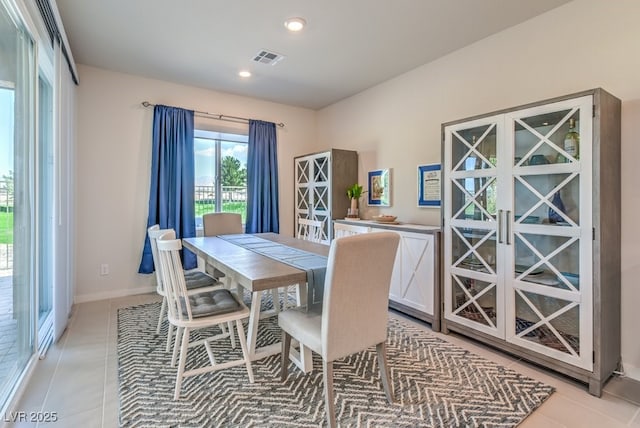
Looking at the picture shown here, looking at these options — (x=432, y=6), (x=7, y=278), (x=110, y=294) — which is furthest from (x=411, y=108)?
(x=110, y=294)

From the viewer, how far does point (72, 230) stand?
322 cm

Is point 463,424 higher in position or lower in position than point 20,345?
lower

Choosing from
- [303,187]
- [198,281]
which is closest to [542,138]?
[198,281]

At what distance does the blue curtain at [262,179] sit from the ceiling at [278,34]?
0.88 m

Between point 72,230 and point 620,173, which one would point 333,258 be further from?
point 72,230

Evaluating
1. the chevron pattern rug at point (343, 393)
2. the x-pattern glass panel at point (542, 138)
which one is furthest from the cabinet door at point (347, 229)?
the x-pattern glass panel at point (542, 138)

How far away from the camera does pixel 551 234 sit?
215 cm

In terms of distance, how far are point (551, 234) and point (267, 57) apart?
9.51ft

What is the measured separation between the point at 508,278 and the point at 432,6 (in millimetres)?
2051

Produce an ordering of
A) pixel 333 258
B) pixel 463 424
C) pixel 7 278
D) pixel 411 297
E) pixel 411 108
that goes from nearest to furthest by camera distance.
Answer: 1. pixel 333 258
2. pixel 463 424
3. pixel 7 278
4. pixel 411 297
5. pixel 411 108

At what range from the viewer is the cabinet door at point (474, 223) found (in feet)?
8.01

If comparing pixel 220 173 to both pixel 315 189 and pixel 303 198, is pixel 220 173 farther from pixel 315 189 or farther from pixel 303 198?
pixel 315 189

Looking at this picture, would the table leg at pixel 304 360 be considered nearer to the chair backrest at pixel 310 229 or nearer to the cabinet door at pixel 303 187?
the chair backrest at pixel 310 229

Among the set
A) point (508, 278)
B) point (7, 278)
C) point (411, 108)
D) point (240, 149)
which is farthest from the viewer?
point (240, 149)
